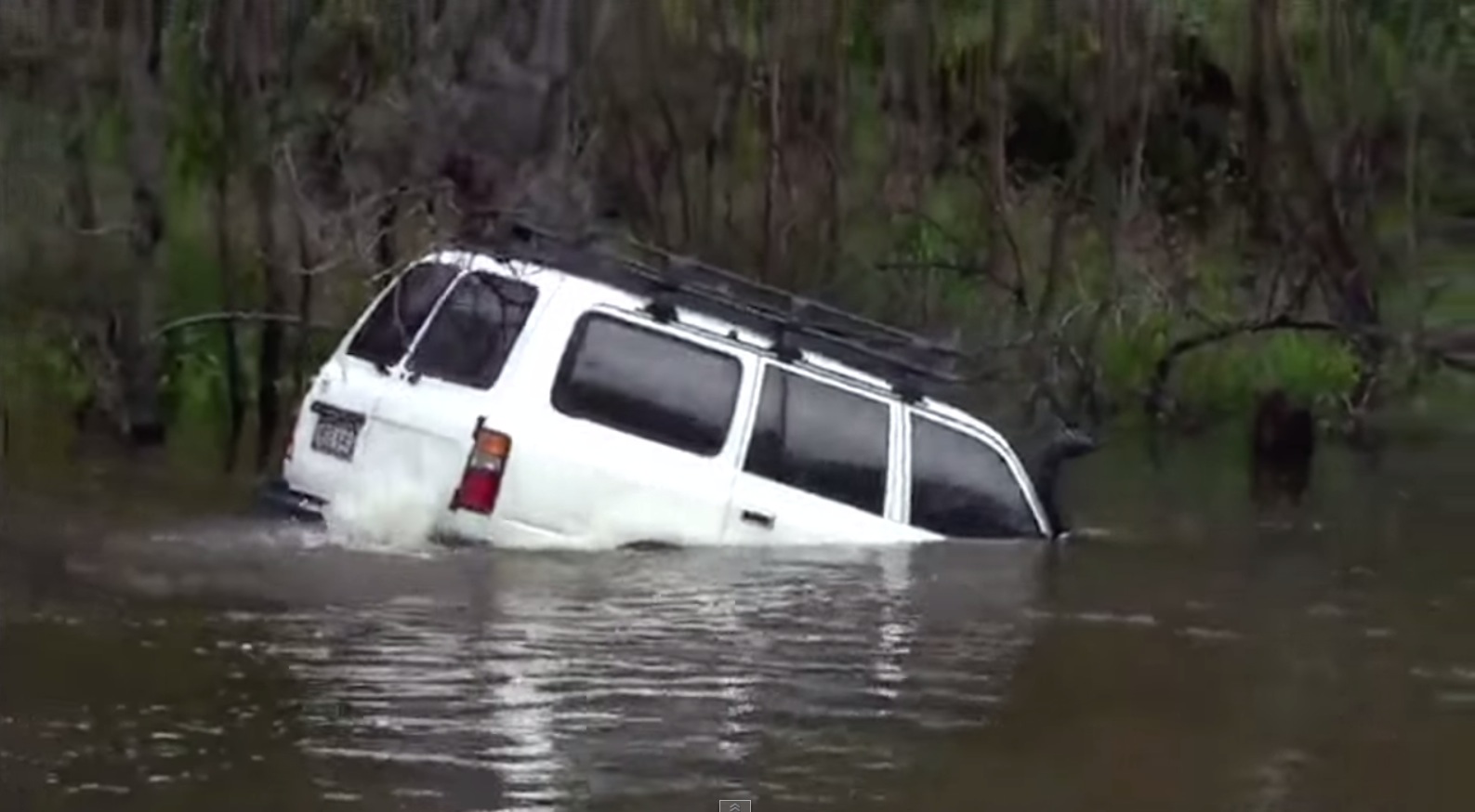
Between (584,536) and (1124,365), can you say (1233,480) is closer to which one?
(1124,365)

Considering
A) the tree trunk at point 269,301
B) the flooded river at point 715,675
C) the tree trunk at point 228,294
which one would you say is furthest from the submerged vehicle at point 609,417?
the tree trunk at point 228,294

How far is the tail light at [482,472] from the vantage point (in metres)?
13.1

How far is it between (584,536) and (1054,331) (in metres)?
8.41

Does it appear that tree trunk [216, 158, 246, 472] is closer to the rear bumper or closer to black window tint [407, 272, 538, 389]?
the rear bumper

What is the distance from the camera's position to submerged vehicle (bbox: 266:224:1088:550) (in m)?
13.2

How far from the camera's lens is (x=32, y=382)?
69.5 feet

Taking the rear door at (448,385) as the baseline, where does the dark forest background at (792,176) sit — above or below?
above

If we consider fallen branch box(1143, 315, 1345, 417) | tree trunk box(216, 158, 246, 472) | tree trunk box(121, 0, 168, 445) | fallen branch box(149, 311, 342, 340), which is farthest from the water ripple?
tree trunk box(121, 0, 168, 445)

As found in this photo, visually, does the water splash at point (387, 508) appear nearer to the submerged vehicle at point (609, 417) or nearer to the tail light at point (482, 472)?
the submerged vehicle at point (609, 417)

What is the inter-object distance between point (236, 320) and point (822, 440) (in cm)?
772

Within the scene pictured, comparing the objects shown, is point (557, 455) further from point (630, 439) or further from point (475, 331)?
point (475, 331)

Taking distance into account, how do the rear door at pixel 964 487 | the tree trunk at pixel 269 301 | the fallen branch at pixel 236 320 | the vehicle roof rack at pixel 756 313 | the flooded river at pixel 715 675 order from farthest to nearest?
the tree trunk at pixel 269 301
the fallen branch at pixel 236 320
the rear door at pixel 964 487
the vehicle roof rack at pixel 756 313
the flooded river at pixel 715 675

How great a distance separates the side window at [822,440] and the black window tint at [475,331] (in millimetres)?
1118

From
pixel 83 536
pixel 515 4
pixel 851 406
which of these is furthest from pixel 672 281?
pixel 515 4
